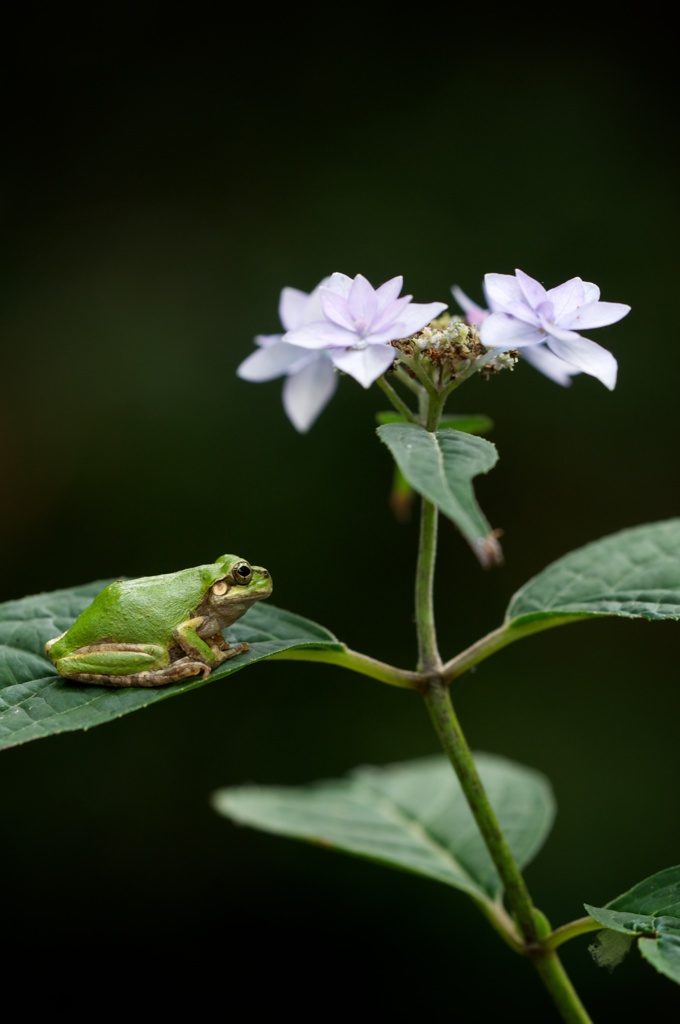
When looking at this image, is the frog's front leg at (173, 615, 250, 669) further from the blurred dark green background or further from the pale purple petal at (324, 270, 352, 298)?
the blurred dark green background

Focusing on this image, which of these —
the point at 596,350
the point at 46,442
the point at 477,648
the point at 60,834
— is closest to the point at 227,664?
the point at 477,648

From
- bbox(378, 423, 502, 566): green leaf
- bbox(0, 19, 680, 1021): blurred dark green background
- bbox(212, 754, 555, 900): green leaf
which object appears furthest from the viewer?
bbox(0, 19, 680, 1021): blurred dark green background

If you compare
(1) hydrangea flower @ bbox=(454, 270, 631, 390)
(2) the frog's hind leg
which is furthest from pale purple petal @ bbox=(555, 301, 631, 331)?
(2) the frog's hind leg

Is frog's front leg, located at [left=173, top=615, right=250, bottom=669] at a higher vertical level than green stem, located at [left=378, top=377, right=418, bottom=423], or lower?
lower

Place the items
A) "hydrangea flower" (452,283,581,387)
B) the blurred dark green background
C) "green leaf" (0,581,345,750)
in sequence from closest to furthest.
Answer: "green leaf" (0,581,345,750), "hydrangea flower" (452,283,581,387), the blurred dark green background

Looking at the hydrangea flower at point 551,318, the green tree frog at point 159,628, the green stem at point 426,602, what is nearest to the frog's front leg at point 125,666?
the green tree frog at point 159,628

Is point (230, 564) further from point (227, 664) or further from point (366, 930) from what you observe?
point (366, 930)
